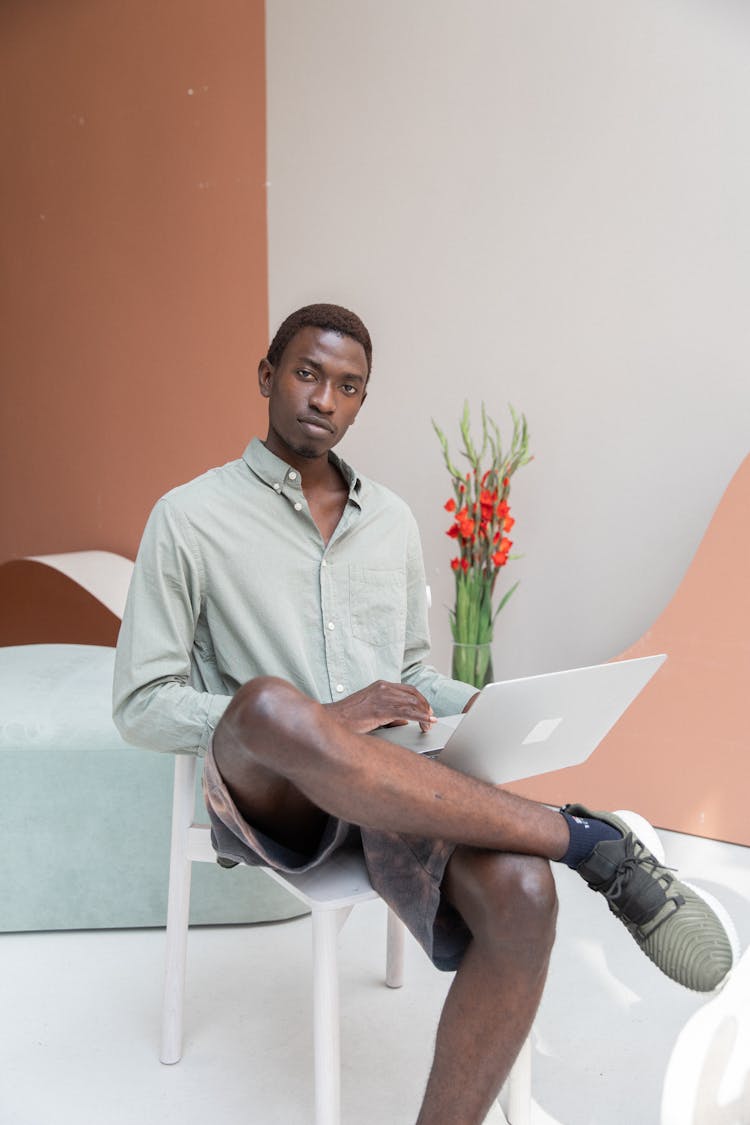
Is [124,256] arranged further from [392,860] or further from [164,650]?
[392,860]

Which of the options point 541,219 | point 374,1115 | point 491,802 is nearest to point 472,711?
point 491,802

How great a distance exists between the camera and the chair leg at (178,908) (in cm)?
178

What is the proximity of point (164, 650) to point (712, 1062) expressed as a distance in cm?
97

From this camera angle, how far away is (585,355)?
327 cm

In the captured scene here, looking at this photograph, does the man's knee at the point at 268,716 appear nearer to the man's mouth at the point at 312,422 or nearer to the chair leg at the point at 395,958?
the man's mouth at the point at 312,422

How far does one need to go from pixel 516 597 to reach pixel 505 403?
0.61m

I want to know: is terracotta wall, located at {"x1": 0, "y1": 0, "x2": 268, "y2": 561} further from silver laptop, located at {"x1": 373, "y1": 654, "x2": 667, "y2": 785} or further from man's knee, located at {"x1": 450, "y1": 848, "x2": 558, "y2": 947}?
man's knee, located at {"x1": 450, "y1": 848, "x2": 558, "y2": 947}

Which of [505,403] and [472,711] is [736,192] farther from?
[472,711]

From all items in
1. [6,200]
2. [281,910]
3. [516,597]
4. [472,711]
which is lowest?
[281,910]

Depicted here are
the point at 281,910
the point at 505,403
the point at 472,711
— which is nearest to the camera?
the point at 472,711

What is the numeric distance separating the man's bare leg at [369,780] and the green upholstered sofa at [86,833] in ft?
3.18

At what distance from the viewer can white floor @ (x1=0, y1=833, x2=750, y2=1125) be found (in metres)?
1.71

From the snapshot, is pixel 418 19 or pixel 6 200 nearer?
pixel 418 19

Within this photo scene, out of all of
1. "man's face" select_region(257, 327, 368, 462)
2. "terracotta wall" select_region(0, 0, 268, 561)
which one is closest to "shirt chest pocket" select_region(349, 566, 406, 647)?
"man's face" select_region(257, 327, 368, 462)
